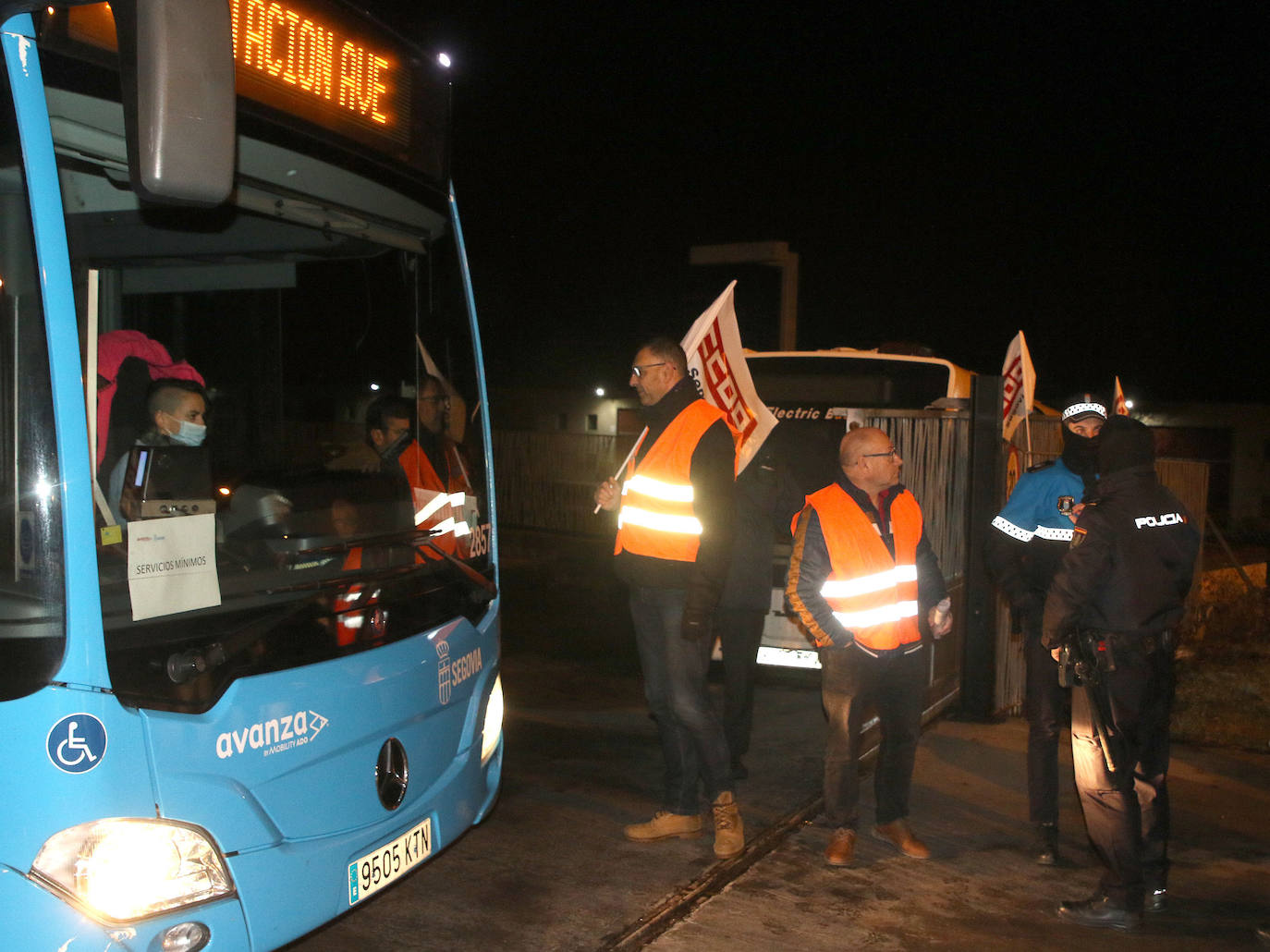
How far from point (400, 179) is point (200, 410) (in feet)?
3.66

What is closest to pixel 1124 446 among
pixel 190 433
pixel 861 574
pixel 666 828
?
pixel 861 574

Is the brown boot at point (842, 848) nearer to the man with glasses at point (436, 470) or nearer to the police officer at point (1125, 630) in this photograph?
the police officer at point (1125, 630)

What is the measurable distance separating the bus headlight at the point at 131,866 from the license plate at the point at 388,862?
461mm

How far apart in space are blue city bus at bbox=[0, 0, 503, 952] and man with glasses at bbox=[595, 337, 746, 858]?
80cm

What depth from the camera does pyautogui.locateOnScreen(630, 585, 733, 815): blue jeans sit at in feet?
15.7

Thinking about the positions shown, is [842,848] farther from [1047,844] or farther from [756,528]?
[756,528]

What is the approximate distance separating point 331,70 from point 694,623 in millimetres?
2402

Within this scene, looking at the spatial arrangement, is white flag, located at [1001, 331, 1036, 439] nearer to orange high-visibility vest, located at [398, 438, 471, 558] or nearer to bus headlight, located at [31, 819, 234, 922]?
orange high-visibility vest, located at [398, 438, 471, 558]

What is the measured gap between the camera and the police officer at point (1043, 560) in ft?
16.0

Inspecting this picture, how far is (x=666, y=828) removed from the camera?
5.04 m

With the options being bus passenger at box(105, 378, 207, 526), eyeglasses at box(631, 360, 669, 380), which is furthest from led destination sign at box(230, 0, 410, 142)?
eyeglasses at box(631, 360, 669, 380)

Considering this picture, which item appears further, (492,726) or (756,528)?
(756,528)

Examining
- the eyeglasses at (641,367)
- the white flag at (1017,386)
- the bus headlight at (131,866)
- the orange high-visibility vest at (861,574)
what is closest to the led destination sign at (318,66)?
the eyeglasses at (641,367)

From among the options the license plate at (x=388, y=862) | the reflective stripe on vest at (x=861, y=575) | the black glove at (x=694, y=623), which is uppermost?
the reflective stripe on vest at (x=861, y=575)
